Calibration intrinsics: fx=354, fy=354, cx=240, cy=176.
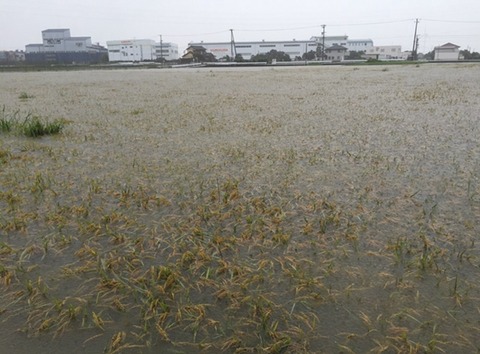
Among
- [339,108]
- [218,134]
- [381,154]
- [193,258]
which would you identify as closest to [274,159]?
[381,154]

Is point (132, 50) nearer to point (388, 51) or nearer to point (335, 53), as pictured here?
point (335, 53)

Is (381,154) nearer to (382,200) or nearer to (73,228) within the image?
(382,200)

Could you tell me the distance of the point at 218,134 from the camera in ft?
14.3

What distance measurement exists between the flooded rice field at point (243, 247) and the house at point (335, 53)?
65824 mm

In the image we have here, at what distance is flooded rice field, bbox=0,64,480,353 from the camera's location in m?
1.26

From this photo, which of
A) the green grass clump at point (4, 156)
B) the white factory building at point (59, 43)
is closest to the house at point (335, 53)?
the white factory building at point (59, 43)

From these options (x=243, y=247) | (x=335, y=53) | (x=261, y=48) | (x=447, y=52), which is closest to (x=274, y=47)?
(x=261, y=48)

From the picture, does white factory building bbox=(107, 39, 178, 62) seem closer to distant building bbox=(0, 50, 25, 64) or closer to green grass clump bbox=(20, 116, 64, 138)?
distant building bbox=(0, 50, 25, 64)

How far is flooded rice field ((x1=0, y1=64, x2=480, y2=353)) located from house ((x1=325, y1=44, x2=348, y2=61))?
65824 millimetres

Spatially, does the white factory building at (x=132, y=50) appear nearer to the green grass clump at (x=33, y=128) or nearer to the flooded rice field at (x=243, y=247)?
the green grass clump at (x=33, y=128)

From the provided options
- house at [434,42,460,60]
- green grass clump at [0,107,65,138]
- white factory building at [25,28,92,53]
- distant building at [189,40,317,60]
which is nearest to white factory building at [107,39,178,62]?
white factory building at [25,28,92,53]

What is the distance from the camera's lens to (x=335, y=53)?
64625 mm

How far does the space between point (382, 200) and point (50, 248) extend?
1.97m

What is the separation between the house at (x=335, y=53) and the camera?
210 ft
